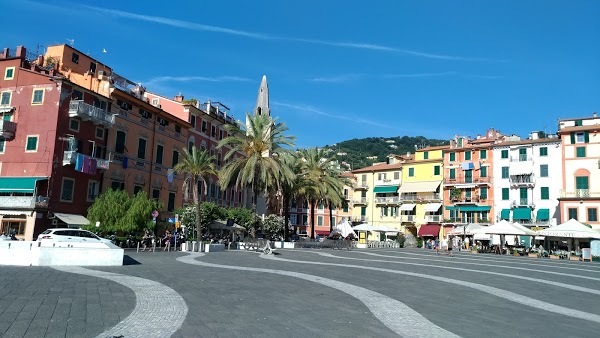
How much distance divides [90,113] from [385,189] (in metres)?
53.1

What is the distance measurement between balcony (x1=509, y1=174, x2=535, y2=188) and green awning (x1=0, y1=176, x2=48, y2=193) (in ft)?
182

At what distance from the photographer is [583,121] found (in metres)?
59.5

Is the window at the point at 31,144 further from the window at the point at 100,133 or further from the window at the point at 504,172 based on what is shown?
the window at the point at 504,172

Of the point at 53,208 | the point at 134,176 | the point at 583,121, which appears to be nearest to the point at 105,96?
the point at 134,176

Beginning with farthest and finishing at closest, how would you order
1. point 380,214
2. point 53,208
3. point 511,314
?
point 380,214, point 53,208, point 511,314

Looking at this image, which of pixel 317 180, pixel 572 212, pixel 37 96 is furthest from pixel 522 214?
pixel 37 96

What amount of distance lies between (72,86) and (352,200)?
5656 centimetres

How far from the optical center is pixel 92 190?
126 feet

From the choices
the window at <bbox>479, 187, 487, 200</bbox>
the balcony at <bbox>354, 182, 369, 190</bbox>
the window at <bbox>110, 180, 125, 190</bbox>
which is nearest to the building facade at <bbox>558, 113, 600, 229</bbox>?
the window at <bbox>479, 187, 487, 200</bbox>

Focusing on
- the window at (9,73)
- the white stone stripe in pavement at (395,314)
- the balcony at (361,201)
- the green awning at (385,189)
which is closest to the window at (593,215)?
the green awning at (385,189)

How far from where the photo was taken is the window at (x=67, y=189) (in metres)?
35.7

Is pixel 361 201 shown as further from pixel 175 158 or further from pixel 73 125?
pixel 73 125

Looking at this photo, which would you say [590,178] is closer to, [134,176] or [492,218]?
[492,218]

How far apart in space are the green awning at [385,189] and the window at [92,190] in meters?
50.9
